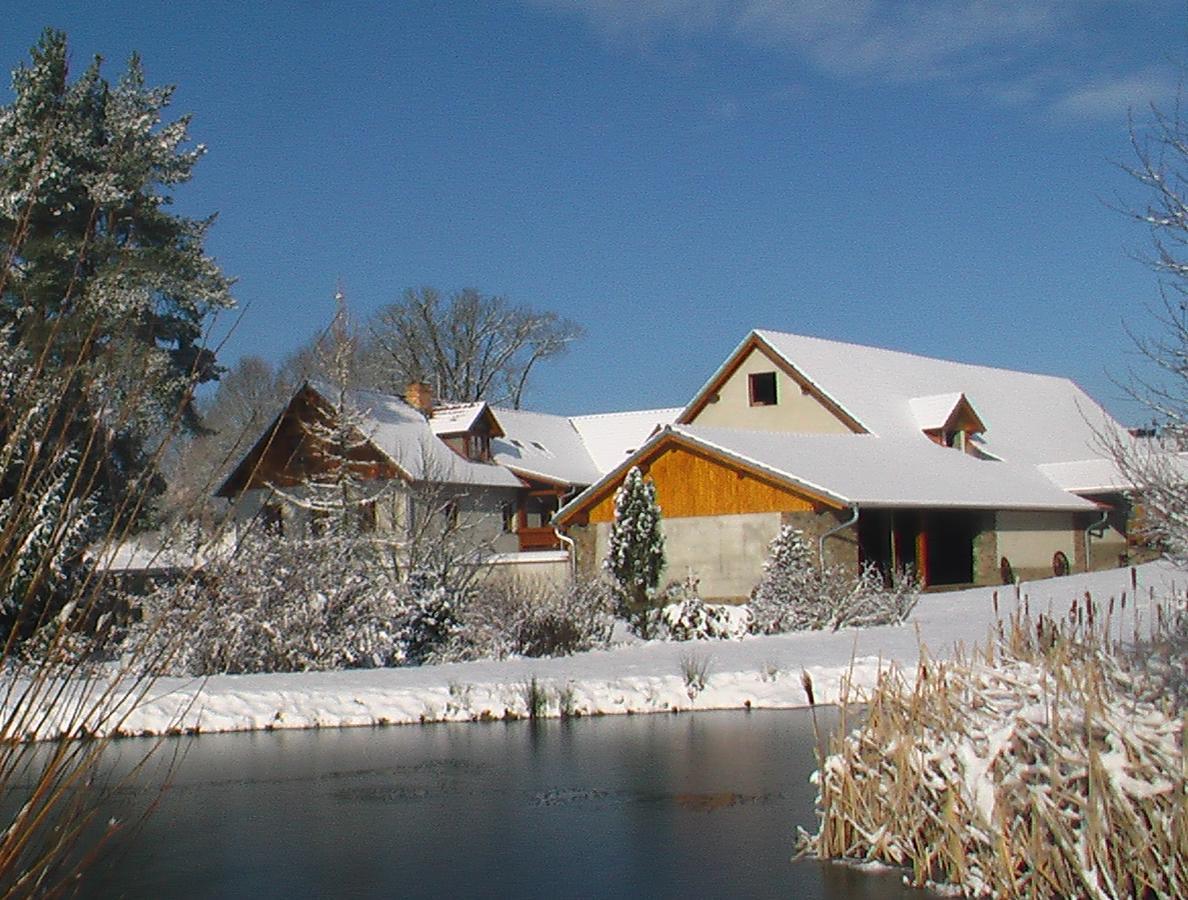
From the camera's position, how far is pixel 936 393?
147ft

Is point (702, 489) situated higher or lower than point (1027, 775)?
higher

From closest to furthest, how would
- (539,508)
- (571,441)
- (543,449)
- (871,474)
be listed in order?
(871,474)
(539,508)
(543,449)
(571,441)

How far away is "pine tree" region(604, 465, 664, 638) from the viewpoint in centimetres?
2684

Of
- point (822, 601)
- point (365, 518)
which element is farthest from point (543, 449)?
point (822, 601)

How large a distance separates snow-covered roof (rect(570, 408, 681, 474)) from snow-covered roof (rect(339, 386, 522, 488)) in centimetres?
783

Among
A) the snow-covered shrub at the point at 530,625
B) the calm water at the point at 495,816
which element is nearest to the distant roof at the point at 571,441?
the snow-covered shrub at the point at 530,625

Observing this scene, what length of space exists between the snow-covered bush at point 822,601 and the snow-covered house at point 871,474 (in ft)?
14.2

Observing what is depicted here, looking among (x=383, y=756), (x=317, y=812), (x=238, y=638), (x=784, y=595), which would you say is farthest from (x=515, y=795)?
(x=784, y=595)

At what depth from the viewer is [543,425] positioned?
178 feet

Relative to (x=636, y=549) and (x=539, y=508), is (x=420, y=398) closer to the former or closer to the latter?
(x=539, y=508)

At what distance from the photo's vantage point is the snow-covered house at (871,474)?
32.1m

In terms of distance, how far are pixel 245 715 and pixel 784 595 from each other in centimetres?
1115

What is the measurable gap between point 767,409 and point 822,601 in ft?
54.7

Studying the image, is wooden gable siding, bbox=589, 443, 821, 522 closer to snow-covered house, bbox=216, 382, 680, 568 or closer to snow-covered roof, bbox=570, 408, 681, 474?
snow-covered house, bbox=216, 382, 680, 568
